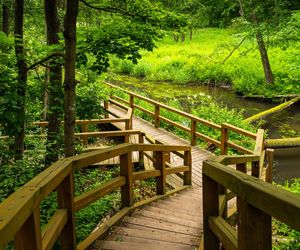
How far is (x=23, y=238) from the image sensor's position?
232 cm

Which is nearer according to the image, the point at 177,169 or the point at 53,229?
the point at 53,229

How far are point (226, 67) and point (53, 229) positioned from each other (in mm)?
24764

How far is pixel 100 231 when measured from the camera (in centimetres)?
429

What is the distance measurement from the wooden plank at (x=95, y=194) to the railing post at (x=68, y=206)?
16cm

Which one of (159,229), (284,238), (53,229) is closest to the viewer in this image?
(53,229)

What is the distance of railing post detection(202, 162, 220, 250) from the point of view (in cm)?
316

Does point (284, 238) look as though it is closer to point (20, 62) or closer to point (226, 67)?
point (20, 62)

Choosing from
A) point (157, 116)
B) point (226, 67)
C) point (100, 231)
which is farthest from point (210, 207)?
point (226, 67)

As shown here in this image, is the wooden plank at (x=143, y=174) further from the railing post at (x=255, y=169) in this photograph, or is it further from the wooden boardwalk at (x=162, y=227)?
the railing post at (x=255, y=169)

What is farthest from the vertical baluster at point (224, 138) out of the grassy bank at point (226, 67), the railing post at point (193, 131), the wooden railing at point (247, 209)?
the grassy bank at point (226, 67)

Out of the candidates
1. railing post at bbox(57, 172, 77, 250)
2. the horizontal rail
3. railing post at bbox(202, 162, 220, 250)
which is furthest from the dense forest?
the horizontal rail

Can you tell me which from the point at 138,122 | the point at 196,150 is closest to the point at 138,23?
the point at 196,150

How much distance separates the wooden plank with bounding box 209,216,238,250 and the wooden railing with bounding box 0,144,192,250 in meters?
1.32

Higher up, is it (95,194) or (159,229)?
(95,194)
